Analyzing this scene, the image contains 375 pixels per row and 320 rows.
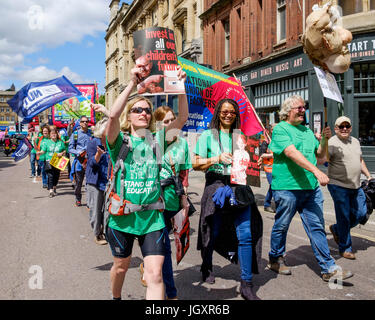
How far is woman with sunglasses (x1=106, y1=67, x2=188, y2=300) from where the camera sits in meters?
2.86

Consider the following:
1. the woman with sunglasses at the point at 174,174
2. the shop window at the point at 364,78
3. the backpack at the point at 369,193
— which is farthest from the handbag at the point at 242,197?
the shop window at the point at 364,78

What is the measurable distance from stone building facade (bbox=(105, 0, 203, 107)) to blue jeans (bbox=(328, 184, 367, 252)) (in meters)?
21.6

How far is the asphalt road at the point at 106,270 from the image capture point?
12.9 feet

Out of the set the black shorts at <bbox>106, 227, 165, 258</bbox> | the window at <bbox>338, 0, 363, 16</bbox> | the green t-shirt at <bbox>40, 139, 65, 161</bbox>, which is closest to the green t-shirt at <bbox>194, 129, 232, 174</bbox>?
the black shorts at <bbox>106, 227, 165, 258</bbox>

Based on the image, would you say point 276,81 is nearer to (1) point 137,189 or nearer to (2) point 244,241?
(2) point 244,241

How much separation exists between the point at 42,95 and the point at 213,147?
706 cm

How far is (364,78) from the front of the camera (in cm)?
1369

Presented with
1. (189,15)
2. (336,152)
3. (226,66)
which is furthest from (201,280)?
(189,15)

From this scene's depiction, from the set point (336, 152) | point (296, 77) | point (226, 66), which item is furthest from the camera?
point (226, 66)

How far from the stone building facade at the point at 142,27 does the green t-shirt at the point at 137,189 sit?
23557 millimetres
